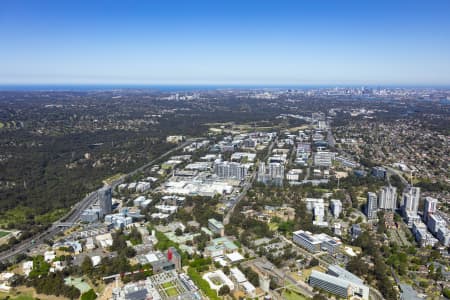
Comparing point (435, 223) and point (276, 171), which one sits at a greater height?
point (276, 171)

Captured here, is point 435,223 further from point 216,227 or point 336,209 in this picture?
point 216,227

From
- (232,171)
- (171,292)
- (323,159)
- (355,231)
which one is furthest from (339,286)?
(323,159)

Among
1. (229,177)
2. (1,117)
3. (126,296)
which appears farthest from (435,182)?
(1,117)

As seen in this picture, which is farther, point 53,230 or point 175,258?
point 53,230

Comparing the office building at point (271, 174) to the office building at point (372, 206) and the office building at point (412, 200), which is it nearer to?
the office building at point (372, 206)

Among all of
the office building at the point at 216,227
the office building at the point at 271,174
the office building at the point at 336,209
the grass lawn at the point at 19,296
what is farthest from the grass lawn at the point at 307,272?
the office building at the point at 271,174

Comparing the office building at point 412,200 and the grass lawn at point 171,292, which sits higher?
the office building at point 412,200

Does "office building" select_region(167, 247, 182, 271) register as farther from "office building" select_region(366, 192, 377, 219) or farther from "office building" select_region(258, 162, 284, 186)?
"office building" select_region(258, 162, 284, 186)

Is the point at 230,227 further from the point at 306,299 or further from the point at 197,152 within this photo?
the point at 197,152
